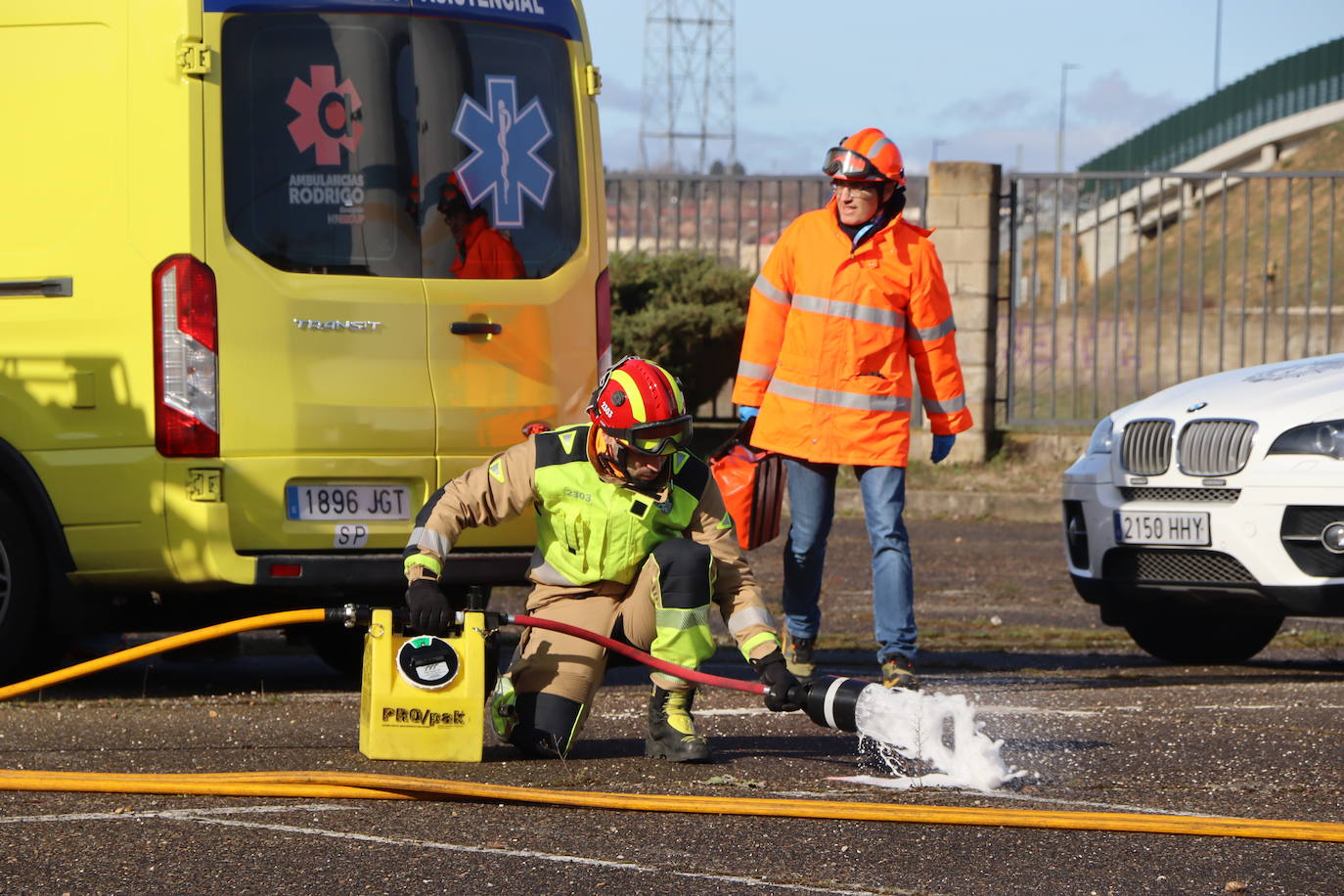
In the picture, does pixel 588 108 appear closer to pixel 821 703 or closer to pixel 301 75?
pixel 301 75

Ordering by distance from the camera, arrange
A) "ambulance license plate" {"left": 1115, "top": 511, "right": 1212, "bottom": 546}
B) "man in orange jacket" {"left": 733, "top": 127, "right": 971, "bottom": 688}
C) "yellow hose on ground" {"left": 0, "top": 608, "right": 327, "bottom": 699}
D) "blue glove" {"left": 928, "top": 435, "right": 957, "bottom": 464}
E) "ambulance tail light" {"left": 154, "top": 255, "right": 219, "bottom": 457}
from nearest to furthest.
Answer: "yellow hose on ground" {"left": 0, "top": 608, "right": 327, "bottom": 699}, "ambulance tail light" {"left": 154, "top": 255, "right": 219, "bottom": 457}, "man in orange jacket" {"left": 733, "top": 127, "right": 971, "bottom": 688}, "blue glove" {"left": 928, "top": 435, "right": 957, "bottom": 464}, "ambulance license plate" {"left": 1115, "top": 511, "right": 1212, "bottom": 546}

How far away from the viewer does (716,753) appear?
5781mm

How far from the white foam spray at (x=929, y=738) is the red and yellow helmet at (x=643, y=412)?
→ 2.95 feet

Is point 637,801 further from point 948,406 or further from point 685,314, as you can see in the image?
point 685,314

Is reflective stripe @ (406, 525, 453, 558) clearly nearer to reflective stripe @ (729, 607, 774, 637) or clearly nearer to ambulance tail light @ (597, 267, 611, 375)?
reflective stripe @ (729, 607, 774, 637)

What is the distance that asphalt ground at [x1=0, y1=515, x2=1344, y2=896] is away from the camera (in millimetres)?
4168

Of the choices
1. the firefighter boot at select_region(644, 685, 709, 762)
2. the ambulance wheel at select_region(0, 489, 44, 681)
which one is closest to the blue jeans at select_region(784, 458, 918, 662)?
the firefighter boot at select_region(644, 685, 709, 762)

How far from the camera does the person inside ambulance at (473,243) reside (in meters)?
6.81

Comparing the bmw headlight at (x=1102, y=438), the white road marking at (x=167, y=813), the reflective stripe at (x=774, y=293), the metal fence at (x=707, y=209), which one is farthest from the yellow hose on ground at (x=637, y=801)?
the metal fence at (x=707, y=209)

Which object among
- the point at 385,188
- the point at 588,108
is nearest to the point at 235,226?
the point at 385,188

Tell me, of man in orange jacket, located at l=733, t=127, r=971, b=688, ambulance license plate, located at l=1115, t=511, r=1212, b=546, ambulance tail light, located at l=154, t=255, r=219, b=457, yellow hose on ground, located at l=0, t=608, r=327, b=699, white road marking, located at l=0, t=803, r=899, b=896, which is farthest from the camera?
ambulance license plate, located at l=1115, t=511, r=1212, b=546

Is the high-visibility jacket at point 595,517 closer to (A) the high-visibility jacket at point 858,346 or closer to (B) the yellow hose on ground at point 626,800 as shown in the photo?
(B) the yellow hose on ground at point 626,800

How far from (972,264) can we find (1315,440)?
27.3ft

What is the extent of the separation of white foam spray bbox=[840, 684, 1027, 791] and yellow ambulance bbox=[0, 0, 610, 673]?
203cm
